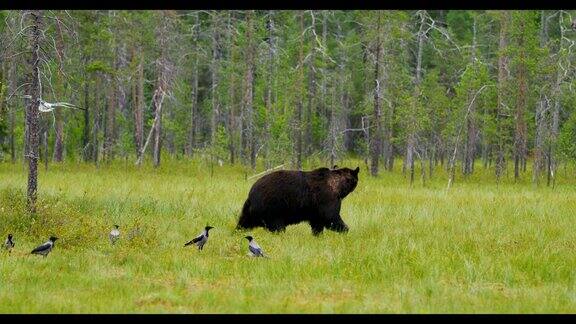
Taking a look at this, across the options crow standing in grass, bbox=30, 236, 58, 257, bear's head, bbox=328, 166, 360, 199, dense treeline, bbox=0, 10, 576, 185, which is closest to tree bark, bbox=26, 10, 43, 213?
crow standing in grass, bbox=30, 236, 58, 257

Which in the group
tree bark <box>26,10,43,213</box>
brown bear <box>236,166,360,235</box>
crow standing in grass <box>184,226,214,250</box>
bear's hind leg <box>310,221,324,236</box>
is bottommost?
bear's hind leg <box>310,221,324,236</box>

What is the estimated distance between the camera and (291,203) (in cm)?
1305

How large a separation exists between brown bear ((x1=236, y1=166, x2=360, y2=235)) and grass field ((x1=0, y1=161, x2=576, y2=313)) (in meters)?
0.41

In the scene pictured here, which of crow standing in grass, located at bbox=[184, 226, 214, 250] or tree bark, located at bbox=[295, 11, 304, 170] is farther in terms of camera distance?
tree bark, located at bbox=[295, 11, 304, 170]

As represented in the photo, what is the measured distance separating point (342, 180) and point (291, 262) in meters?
4.27

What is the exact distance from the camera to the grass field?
7672 mm

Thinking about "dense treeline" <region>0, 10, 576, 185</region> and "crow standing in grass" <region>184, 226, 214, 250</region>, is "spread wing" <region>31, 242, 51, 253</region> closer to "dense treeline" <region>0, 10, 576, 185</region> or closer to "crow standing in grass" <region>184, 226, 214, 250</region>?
"crow standing in grass" <region>184, 226, 214, 250</region>

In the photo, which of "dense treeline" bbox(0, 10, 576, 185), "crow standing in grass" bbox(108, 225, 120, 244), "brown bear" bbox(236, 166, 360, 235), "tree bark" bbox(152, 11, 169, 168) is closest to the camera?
"crow standing in grass" bbox(108, 225, 120, 244)

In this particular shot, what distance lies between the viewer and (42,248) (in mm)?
10117

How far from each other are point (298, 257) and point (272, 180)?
3124 millimetres

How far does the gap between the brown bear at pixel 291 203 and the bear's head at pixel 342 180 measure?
0.14 m

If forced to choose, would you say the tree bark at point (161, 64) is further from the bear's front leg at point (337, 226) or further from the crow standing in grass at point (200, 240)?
the crow standing in grass at point (200, 240)

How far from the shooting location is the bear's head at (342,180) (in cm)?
1356
